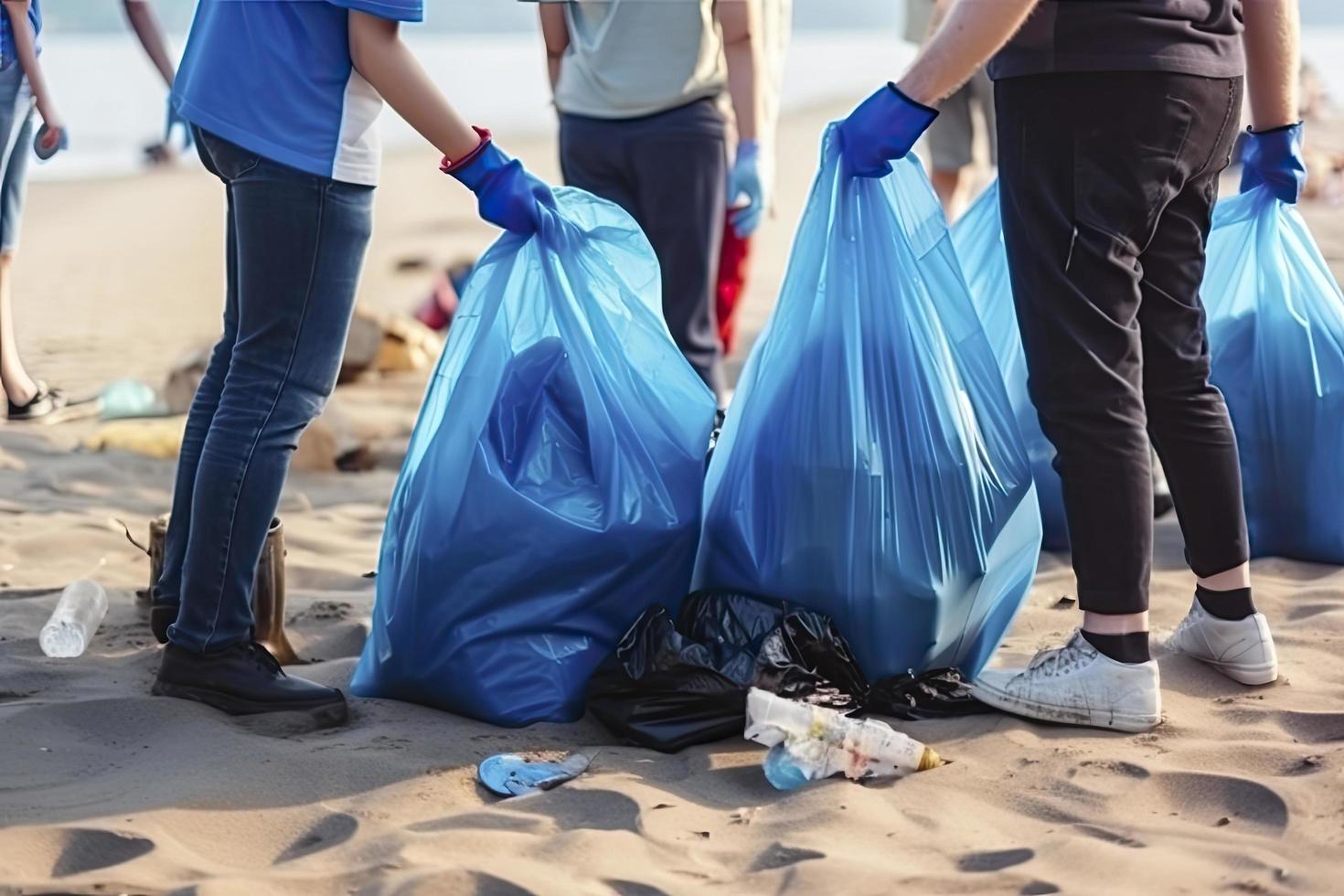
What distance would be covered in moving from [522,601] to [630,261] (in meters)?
0.57

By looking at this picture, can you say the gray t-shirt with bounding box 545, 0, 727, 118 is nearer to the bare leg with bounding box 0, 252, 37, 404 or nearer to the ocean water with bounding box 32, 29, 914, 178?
the bare leg with bounding box 0, 252, 37, 404

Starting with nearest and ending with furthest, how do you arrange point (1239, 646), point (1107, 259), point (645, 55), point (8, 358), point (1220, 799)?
point (1220, 799)
point (1107, 259)
point (1239, 646)
point (645, 55)
point (8, 358)

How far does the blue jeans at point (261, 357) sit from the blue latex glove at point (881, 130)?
68cm

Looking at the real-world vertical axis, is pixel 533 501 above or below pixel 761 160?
below

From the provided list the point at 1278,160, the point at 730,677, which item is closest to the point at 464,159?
the point at 730,677

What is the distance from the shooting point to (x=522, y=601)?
2.25m

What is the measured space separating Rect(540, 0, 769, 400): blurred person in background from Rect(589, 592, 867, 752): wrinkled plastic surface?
1.12 m

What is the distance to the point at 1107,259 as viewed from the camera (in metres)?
2.07

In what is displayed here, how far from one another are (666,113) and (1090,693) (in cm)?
149

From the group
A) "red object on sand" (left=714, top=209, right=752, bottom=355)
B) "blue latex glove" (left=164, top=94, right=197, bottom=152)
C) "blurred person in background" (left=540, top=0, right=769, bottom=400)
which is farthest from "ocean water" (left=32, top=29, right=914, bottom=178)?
"blue latex glove" (left=164, top=94, right=197, bottom=152)

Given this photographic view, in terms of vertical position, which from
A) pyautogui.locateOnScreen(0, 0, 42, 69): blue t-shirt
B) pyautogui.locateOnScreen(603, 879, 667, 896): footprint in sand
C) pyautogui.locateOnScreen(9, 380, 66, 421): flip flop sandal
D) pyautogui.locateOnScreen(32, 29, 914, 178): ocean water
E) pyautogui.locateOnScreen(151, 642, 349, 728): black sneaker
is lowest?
pyautogui.locateOnScreen(603, 879, 667, 896): footprint in sand

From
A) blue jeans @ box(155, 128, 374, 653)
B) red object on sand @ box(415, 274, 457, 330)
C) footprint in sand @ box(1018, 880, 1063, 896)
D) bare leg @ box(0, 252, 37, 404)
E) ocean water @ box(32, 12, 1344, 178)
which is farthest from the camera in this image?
ocean water @ box(32, 12, 1344, 178)

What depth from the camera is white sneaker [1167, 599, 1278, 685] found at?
232 centimetres

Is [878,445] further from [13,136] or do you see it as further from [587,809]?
[13,136]
